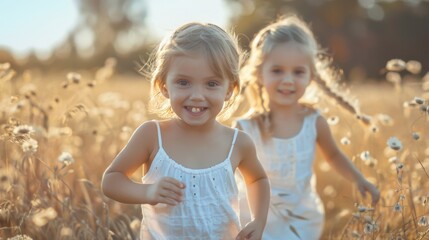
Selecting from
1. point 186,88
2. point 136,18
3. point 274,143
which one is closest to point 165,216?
point 186,88

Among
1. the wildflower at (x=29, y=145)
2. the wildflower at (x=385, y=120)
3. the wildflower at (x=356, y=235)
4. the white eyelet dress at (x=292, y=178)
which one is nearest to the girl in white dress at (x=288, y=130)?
the white eyelet dress at (x=292, y=178)

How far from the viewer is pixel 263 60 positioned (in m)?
4.15

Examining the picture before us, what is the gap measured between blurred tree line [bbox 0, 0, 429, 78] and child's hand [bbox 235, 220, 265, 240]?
25.4m

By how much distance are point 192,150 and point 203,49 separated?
1.48 feet

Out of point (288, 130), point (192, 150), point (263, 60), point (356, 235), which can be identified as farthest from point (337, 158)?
point (192, 150)

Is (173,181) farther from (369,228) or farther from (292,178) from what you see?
(292,178)

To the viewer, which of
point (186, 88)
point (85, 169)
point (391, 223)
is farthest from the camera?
point (85, 169)

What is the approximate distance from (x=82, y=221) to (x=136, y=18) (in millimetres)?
41895

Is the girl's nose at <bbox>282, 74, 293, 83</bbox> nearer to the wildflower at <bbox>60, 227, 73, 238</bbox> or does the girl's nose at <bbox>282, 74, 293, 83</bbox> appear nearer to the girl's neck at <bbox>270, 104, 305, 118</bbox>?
the girl's neck at <bbox>270, 104, 305, 118</bbox>

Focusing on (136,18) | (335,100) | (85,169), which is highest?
(136,18)

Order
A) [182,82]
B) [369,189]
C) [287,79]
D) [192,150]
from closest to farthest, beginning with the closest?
1. [182,82]
2. [192,150]
3. [369,189]
4. [287,79]

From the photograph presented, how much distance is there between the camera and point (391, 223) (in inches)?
153

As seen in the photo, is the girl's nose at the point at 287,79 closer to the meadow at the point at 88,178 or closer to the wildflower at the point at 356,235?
the meadow at the point at 88,178

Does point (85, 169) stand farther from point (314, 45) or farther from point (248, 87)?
point (314, 45)
